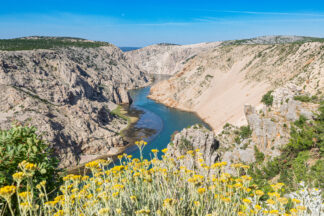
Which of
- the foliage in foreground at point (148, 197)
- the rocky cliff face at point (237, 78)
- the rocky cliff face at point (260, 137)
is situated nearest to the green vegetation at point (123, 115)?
the rocky cliff face at point (237, 78)

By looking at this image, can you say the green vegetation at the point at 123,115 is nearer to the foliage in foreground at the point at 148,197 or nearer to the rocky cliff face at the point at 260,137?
the rocky cliff face at the point at 260,137

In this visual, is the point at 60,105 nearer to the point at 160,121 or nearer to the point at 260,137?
the point at 160,121

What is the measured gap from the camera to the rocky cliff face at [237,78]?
54297 mm

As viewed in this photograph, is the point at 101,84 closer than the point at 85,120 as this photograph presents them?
No

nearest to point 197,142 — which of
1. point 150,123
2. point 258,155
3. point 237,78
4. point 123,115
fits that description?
point 258,155

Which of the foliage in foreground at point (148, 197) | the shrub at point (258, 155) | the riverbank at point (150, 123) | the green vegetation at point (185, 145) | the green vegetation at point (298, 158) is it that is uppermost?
the foliage in foreground at point (148, 197)

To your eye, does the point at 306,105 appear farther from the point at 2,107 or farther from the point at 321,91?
the point at 2,107

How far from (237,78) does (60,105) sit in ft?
195

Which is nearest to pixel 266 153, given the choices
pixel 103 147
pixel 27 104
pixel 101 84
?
pixel 103 147

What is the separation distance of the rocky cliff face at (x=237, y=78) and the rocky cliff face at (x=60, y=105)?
2549 cm

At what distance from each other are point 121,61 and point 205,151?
127 m

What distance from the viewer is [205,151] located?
2880cm

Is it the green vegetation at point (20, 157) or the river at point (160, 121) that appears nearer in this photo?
the green vegetation at point (20, 157)

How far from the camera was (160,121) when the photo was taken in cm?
6644
